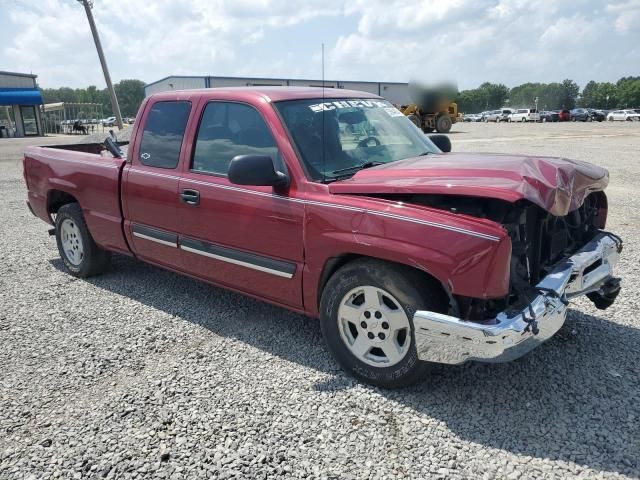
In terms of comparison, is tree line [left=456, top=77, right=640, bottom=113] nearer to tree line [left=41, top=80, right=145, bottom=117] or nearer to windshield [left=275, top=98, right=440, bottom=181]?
windshield [left=275, top=98, right=440, bottom=181]

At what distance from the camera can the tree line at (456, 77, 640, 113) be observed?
726 inches

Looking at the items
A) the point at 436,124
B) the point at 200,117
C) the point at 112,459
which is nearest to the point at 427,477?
the point at 112,459

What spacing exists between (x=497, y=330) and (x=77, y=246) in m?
4.47

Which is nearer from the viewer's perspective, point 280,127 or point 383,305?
point 383,305

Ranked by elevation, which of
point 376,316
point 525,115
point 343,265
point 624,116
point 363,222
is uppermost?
point 363,222

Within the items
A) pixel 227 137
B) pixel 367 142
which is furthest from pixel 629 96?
pixel 227 137

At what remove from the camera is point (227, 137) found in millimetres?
3971

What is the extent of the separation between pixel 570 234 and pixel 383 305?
1.60 metres

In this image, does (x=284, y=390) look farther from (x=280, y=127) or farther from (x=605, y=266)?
(x=605, y=266)

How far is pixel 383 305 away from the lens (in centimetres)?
315

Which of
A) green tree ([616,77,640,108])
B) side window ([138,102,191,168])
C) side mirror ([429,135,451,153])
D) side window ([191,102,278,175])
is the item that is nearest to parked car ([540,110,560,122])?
green tree ([616,77,640,108])

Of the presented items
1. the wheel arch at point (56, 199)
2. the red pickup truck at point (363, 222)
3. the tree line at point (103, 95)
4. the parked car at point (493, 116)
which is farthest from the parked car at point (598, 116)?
the tree line at point (103, 95)

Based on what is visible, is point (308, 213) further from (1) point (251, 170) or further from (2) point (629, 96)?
(2) point (629, 96)

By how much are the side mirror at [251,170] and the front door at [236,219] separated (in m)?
0.23
